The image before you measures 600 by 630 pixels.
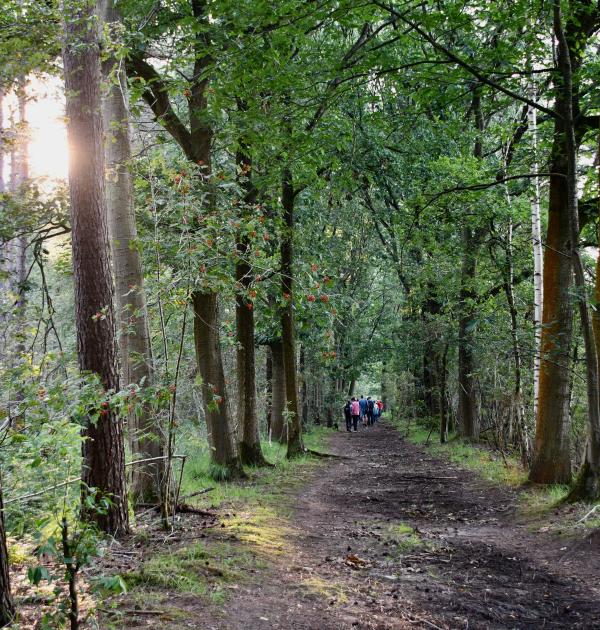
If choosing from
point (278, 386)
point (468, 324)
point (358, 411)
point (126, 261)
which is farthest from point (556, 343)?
point (358, 411)

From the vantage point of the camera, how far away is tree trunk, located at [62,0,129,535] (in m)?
5.87

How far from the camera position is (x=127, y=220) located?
752 cm

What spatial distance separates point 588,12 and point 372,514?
804 centimetres

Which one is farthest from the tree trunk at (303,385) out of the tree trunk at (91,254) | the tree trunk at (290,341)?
the tree trunk at (91,254)

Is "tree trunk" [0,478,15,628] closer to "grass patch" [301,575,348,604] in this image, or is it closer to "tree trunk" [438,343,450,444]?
"grass patch" [301,575,348,604]

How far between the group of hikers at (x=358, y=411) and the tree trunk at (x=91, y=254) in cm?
2739

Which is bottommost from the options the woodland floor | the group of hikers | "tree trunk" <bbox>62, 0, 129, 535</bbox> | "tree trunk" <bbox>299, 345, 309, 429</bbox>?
the group of hikers

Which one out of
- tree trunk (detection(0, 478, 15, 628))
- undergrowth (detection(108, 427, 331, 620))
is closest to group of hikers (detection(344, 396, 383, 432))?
undergrowth (detection(108, 427, 331, 620))

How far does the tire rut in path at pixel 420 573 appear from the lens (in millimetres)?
4625

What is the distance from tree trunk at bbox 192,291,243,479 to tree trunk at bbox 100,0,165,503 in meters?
3.14

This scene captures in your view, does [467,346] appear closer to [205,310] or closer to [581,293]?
[205,310]

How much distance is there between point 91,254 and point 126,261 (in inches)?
56.4

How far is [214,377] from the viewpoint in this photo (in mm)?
11023

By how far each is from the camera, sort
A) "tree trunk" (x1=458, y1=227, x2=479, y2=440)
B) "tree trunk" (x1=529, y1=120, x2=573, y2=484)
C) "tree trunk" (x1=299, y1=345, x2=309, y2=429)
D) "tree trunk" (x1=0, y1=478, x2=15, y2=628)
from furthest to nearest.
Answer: "tree trunk" (x1=299, y1=345, x2=309, y2=429), "tree trunk" (x1=458, y1=227, x2=479, y2=440), "tree trunk" (x1=529, y1=120, x2=573, y2=484), "tree trunk" (x1=0, y1=478, x2=15, y2=628)
